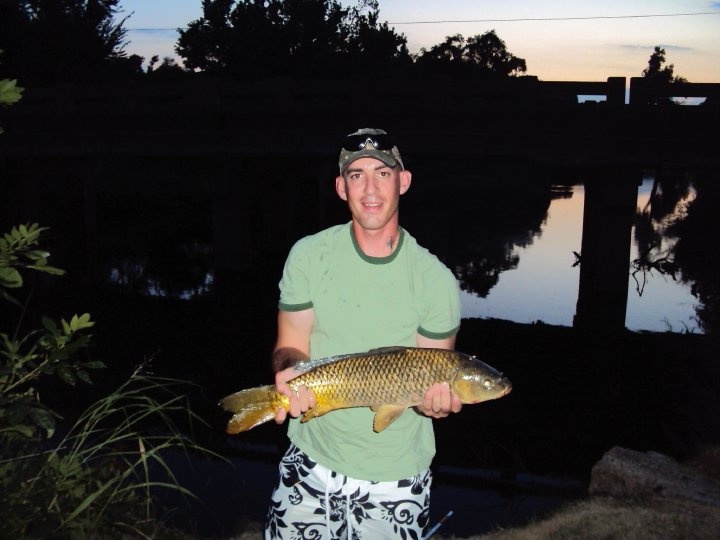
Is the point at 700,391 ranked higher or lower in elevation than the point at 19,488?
lower

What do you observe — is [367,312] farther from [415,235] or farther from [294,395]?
[415,235]

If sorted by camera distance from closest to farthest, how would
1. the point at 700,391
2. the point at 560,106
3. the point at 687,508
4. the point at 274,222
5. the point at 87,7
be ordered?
the point at 687,508
the point at 700,391
the point at 560,106
the point at 274,222
the point at 87,7

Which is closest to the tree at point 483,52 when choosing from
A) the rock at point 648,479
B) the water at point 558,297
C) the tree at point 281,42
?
the tree at point 281,42

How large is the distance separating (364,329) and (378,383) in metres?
0.23

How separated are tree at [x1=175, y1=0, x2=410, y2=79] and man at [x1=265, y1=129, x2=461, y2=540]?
42530mm

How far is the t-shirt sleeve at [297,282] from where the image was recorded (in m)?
2.78

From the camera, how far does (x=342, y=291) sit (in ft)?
9.01

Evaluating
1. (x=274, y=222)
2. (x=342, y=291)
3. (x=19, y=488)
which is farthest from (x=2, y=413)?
(x=274, y=222)

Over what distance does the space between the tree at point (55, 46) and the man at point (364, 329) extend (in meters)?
28.9

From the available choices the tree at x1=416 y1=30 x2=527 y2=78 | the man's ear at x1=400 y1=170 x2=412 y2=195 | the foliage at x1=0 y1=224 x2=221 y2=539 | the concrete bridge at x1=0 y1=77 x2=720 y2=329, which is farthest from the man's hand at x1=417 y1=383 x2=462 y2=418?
the tree at x1=416 y1=30 x2=527 y2=78

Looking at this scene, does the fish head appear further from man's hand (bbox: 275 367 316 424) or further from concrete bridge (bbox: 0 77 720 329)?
concrete bridge (bbox: 0 77 720 329)

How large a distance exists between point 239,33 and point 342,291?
4848cm

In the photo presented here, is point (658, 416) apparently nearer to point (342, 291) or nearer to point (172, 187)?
point (342, 291)

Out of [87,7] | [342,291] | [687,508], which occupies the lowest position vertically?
[687,508]
